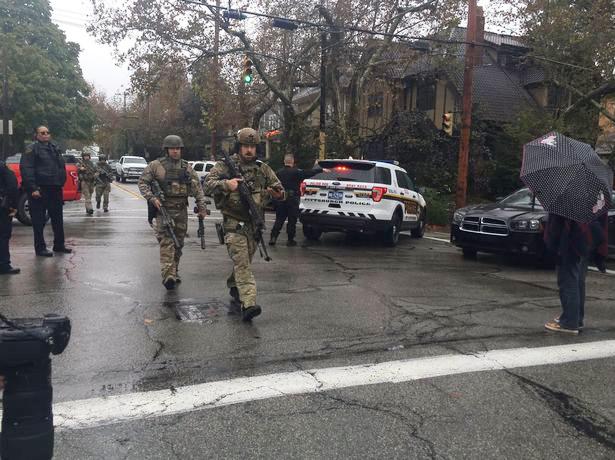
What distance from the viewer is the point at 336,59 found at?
74.7ft

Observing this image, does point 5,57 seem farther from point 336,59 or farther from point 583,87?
point 583,87

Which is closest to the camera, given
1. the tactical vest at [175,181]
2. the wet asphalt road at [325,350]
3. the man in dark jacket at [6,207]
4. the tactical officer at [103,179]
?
the wet asphalt road at [325,350]

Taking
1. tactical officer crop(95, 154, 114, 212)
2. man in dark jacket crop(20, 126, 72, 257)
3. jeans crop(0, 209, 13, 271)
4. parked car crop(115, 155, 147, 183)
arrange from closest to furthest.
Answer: jeans crop(0, 209, 13, 271) → man in dark jacket crop(20, 126, 72, 257) → tactical officer crop(95, 154, 114, 212) → parked car crop(115, 155, 147, 183)

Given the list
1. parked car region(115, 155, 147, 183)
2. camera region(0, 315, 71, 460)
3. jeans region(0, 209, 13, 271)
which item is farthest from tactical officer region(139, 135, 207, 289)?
parked car region(115, 155, 147, 183)

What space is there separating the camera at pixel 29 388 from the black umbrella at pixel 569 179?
14.7ft

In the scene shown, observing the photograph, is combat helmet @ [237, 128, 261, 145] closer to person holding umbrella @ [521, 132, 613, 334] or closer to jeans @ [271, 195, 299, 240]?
person holding umbrella @ [521, 132, 613, 334]

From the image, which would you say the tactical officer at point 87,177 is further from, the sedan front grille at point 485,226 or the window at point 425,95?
the window at point 425,95

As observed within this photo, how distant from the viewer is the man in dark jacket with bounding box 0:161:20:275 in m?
7.57

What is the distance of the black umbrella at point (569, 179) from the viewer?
5.34m

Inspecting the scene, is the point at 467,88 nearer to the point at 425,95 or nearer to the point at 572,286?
the point at 572,286

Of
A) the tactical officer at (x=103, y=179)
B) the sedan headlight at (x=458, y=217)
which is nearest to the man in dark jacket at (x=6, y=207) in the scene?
the sedan headlight at (x=458, y=217)

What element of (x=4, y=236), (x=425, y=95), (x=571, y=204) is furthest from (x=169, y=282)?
(x=425, y=95)

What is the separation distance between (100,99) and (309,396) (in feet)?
255

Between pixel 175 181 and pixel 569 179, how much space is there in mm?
4346
